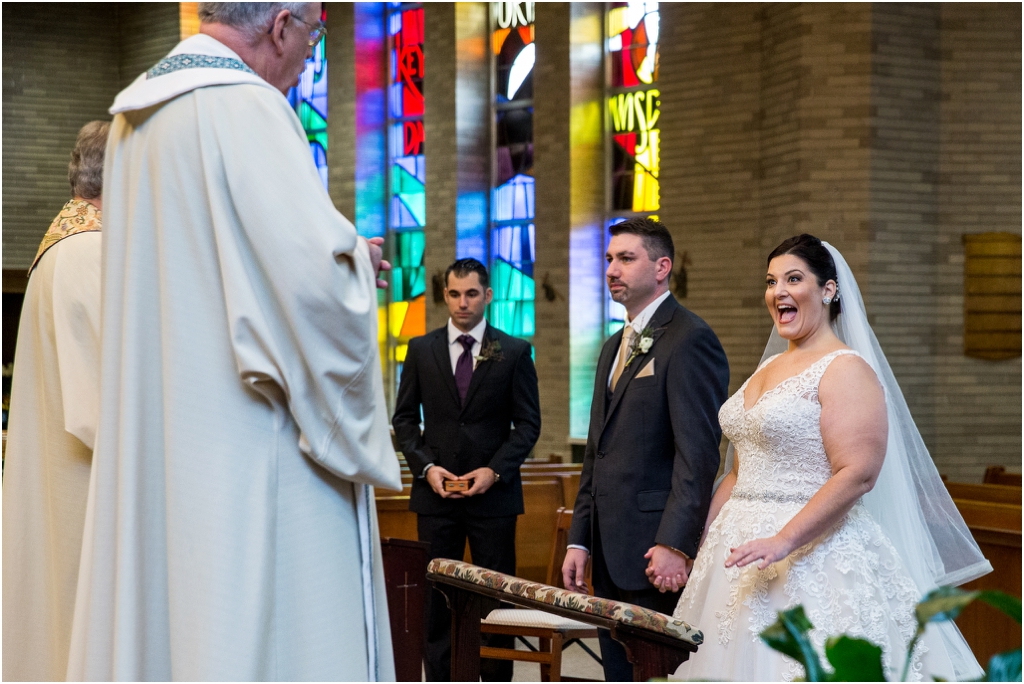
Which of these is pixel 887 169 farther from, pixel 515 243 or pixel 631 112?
pixel 515 243

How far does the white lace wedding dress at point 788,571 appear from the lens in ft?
10.6

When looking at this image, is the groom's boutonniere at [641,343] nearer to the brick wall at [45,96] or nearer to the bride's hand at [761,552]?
the bride's hand at [761,552]

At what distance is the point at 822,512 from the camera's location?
3.14m

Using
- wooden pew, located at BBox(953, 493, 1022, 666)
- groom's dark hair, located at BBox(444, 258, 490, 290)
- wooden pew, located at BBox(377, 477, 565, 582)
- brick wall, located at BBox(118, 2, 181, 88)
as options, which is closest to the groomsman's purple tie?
groom's dark hair, located at BBox(444, 258, 490, 290)

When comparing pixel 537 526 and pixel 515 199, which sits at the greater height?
pixel 515 199

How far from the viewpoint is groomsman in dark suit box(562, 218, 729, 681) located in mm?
3566

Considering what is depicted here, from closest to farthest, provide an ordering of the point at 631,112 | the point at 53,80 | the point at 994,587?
the point at 994,587 < the point at 631,112 < the point at 53,80

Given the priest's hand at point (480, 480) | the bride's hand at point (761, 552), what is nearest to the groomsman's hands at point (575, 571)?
the bride's hand at point (761, 552)

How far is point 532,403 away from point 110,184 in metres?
3.27

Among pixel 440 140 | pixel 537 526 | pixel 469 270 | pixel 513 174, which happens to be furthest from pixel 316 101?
pixel 469 270

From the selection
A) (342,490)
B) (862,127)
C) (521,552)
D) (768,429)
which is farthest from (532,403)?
(862,127)

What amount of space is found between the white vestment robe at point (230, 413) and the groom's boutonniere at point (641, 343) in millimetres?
A: 1910

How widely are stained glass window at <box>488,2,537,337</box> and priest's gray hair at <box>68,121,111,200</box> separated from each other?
1063cm

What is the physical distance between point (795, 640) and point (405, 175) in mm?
15187
